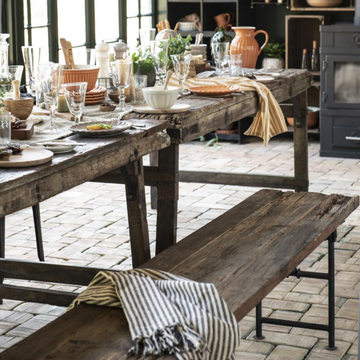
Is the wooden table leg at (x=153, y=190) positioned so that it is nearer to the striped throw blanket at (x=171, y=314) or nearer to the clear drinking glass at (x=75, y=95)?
the clear drinking glass at (x=75, y=95)

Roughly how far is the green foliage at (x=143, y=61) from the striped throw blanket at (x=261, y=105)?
26 centimetres

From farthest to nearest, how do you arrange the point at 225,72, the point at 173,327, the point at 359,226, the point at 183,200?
the point at 183,200 → the point at 359,226 → the point at 225,72 → the point at 173,327

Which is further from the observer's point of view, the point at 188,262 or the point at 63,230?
the point at 63,230

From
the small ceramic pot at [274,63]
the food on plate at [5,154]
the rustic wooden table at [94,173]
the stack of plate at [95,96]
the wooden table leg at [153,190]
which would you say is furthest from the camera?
the small ceramic pot at [274,63]

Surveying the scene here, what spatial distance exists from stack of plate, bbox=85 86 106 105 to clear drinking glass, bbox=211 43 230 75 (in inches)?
41.2

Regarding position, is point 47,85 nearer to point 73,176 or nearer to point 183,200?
point 73,176

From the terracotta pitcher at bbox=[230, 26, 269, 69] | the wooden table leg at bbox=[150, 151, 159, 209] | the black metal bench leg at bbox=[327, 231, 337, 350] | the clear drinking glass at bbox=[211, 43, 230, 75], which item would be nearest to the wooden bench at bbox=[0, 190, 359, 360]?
the black metal bench leg at bbox=[327, 231, 337, 350]

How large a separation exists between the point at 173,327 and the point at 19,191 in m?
0.66

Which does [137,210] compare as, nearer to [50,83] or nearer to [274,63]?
[50,83]

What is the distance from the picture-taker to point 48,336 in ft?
6.80

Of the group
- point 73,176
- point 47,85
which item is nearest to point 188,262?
point 73,176

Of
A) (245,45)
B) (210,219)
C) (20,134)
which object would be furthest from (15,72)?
(210,219)

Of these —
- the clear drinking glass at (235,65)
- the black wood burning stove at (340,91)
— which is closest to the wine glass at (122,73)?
the clear drinking glass at (235,65)

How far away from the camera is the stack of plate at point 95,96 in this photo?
365 centimetres
